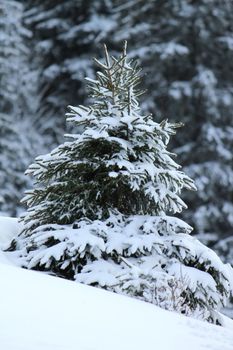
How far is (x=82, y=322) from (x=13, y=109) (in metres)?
17.0

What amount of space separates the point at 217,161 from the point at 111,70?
13135 mm

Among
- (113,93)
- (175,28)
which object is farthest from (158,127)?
(175,28)

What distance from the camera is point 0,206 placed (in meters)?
16.2

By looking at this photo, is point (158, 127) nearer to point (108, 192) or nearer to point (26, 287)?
point (108, 192)

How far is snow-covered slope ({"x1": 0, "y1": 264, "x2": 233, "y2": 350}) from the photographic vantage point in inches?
100

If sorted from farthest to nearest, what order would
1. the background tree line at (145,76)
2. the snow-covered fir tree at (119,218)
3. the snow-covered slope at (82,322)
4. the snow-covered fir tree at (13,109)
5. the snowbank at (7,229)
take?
the background tree line at (145,76) → the snow-covered fir tree at (13,109) → the snowbank at (7,229) → the snow-covered fir tree at (119,218) → the snow-covered slope at (82,322)

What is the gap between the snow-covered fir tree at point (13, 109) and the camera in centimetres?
1687

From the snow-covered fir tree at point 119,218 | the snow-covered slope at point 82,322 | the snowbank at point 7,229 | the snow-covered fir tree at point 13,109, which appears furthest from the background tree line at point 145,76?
the snow-covered slope at point 82,322

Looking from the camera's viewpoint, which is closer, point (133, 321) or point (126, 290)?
point (133, 321)

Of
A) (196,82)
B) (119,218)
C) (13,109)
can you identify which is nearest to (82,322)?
(119,218)

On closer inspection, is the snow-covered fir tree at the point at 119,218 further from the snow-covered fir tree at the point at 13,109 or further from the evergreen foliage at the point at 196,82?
the evergreen foliage at the point at 196,82

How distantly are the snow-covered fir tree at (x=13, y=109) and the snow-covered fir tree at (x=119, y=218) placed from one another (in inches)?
448

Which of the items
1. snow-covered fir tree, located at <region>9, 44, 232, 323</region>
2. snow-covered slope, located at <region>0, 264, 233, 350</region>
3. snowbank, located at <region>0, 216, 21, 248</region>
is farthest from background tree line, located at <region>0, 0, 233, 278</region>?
snow-covered slope, located at <region>0, 264, 233, 350</region>

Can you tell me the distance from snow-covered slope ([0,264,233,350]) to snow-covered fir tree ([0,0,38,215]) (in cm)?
1274
